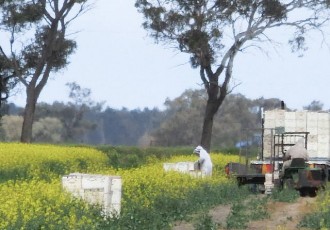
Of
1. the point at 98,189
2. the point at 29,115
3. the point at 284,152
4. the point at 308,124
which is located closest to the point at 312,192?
the point at 284,152

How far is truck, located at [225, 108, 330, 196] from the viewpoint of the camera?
24062 millimetres

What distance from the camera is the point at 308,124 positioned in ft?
96.9

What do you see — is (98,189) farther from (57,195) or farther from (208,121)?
(208,121)

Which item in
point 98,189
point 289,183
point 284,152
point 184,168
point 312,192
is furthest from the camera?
point 184,168

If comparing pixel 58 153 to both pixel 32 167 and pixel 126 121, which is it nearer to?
pixel 32 167

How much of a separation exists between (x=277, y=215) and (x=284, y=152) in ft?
27.2

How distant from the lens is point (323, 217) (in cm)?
1659

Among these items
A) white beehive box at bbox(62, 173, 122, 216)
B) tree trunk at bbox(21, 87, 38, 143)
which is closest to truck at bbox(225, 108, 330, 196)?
white beehive box at bbox(62, 173, 122, 216)

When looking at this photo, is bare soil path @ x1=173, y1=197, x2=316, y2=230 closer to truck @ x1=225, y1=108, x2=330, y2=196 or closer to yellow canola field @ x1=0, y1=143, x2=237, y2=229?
truck @ x1=225, y1=108, x2=330, y2=196

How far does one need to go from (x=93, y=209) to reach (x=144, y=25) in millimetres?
33615

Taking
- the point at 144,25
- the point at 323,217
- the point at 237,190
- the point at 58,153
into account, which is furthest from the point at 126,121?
the point at 323,217

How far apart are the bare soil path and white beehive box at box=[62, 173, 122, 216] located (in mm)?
1168

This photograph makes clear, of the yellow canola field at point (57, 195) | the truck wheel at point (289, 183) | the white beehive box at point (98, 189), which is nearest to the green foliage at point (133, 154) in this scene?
the yellow canola field at point (57, 195)

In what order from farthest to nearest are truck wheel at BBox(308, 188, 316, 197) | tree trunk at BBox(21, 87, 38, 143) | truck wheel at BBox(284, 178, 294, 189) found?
1. tree trunk at BBox(21, 87, 38, 143)
2. truck wheel at BBox(284, 178, 294, 189)
3. truck wheel at BBox(308, 188, 316, 197)
